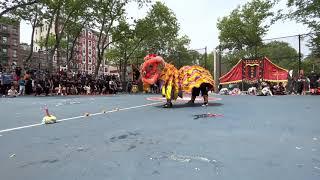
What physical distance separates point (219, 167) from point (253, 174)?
361 mm

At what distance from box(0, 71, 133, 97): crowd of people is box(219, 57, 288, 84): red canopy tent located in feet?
30.4

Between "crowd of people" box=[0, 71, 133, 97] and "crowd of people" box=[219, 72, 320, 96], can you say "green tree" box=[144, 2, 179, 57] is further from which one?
"crowd of people" box=[219, 72, 320, 96]

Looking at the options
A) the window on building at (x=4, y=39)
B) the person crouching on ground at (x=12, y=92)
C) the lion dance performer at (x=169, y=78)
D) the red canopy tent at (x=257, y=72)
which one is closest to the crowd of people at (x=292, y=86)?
the red canopy tent at (x=257, y=72)

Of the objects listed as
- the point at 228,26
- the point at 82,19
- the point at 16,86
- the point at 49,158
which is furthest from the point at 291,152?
the point at 228,26

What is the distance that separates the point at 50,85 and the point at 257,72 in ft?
44.8

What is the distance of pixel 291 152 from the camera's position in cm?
409

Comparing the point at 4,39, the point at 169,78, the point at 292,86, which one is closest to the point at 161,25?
the point at 292,86

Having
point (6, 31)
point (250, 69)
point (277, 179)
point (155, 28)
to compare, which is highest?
point (6, 31)

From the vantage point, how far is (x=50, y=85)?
→ 2166cm

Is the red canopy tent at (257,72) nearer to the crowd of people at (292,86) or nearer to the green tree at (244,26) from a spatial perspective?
the crowd of people at (292,86)

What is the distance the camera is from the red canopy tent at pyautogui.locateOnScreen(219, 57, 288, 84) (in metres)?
23.1

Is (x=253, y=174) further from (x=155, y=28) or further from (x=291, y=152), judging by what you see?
(x=155, y=28)

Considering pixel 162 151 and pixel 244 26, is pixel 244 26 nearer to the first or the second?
pixel 244 26

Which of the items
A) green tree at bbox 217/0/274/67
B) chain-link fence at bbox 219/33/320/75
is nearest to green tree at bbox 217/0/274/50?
green tree at bbox 217/0/274/67
